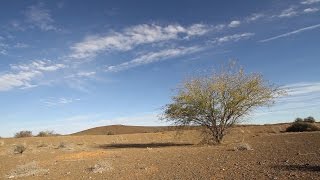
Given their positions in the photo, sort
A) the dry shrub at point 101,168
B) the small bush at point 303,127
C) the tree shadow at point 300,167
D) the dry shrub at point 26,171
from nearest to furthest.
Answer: the tree shadow at point 300,167 → the dry shrub at point 101,168 → the dry shrub at point 26,171 → the small bush at point 303,127

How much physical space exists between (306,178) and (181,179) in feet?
13.2

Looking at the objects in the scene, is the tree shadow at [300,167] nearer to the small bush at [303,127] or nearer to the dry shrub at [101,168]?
the dry shrub at [101,168]

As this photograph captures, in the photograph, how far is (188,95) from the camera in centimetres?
3114

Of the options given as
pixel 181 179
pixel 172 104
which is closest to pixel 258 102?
pixel 172 104

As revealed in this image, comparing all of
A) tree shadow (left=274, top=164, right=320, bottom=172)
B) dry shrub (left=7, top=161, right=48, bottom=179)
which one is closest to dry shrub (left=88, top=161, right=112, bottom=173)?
dry shrub (left=7, top=161, right=48, bottom=179)

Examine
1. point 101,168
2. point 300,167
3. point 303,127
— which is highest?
point 303,127

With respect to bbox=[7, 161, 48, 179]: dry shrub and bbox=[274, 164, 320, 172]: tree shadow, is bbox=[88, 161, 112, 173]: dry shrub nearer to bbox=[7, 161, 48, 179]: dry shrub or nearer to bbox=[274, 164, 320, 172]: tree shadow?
bbox=[7, 161, 48, 179]: dry shrub

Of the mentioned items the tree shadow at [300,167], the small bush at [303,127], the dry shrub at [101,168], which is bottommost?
the tree shadow at [300,167]

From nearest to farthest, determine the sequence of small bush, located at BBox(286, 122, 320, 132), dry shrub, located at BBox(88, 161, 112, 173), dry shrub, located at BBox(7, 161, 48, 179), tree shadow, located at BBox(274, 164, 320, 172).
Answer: tree shadow, located at BBox(274, 164, 320, 172)
dry shrub, located at BBox(88, 161, 112, 173)
dry shrub, located at BBox(7, 161, 48, 179)
small bush, located at BBox(286, 122, 320, 132)

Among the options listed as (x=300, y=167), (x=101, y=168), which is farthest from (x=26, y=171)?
(x=300, y=167)

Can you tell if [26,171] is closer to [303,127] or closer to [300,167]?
[300,167]

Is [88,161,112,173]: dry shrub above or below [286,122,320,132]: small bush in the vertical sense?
below

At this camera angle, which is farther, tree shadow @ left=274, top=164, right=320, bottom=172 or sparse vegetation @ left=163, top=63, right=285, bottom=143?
sparse vegetation @ left=163, top=63, right=285, bottom=143

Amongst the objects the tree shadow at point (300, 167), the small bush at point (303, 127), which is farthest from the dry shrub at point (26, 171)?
the small bush at point (303, 127)
